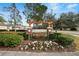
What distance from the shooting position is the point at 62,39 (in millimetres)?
7660

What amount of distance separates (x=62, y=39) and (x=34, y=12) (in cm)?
119

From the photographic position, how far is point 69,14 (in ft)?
24.8

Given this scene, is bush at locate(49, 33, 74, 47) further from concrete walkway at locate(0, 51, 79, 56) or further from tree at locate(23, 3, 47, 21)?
tree at locate(23, 3, 47, 21)

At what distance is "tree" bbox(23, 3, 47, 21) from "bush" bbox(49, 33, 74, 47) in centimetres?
67

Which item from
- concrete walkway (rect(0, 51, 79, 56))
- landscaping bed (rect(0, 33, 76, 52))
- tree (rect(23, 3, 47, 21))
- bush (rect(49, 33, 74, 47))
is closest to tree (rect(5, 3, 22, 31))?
tree (rect(23, 3, 47, 21))

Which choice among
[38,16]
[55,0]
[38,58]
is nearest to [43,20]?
[38,16]

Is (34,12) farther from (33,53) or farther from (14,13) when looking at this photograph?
(33,53)

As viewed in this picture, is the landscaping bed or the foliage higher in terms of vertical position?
the foliage

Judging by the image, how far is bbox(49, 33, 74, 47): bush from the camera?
25.1 ft

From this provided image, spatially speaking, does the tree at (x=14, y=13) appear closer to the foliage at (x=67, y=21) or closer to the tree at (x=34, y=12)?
the tree at (x=34, y=12)

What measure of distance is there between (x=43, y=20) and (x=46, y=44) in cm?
→ 74

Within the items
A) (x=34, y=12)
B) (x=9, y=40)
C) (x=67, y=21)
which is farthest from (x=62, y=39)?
(x=9, y=40)

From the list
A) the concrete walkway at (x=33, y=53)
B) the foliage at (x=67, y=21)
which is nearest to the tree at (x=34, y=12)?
the foliage at (x=67, y=21)

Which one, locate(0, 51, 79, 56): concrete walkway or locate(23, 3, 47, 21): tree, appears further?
locate(23, 3, 47, 21): tree
